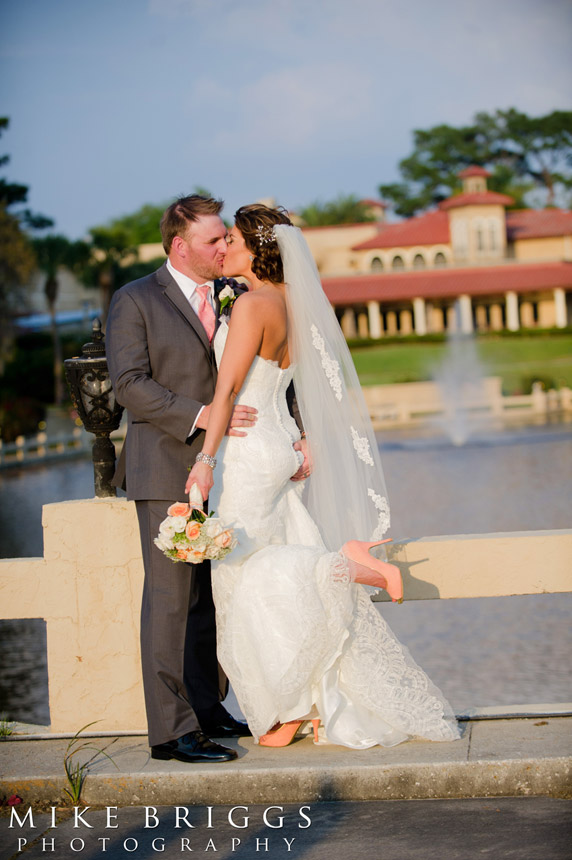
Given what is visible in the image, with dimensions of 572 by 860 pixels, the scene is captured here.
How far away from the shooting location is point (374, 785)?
3.43 metres

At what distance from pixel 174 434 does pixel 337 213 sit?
260 ft

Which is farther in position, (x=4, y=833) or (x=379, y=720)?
(x=379, y=720)

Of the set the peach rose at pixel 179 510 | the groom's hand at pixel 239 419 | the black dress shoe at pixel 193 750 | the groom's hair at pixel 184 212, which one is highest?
the groom's hair at pixel 184 212

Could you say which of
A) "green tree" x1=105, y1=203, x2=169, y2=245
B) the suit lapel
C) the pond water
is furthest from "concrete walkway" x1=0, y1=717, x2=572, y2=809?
"green tree" x1=105, y1=203, x2=169, y2=245

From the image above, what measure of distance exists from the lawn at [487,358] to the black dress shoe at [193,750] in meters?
42.6

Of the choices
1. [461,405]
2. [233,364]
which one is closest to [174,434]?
[233,364]

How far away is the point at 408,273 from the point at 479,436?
138ft

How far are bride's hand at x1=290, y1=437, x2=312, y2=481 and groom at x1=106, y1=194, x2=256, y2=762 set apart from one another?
271mm

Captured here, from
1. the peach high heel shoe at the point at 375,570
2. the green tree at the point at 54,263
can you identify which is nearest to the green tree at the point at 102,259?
the green tree at the point at 54,263

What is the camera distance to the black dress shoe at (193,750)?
12.0ft

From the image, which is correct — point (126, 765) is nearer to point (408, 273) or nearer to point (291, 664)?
point (291, 664)

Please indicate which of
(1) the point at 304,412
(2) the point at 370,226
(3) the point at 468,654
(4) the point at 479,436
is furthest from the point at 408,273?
(1) the point at 304,412

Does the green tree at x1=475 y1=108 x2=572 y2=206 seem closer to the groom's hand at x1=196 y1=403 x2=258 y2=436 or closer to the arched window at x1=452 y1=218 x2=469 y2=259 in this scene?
the arched window at x1=452 y1=218 x2=469 y2=259

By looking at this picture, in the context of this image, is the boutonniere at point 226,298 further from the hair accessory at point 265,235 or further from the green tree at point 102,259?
the green tree at point 102,259
